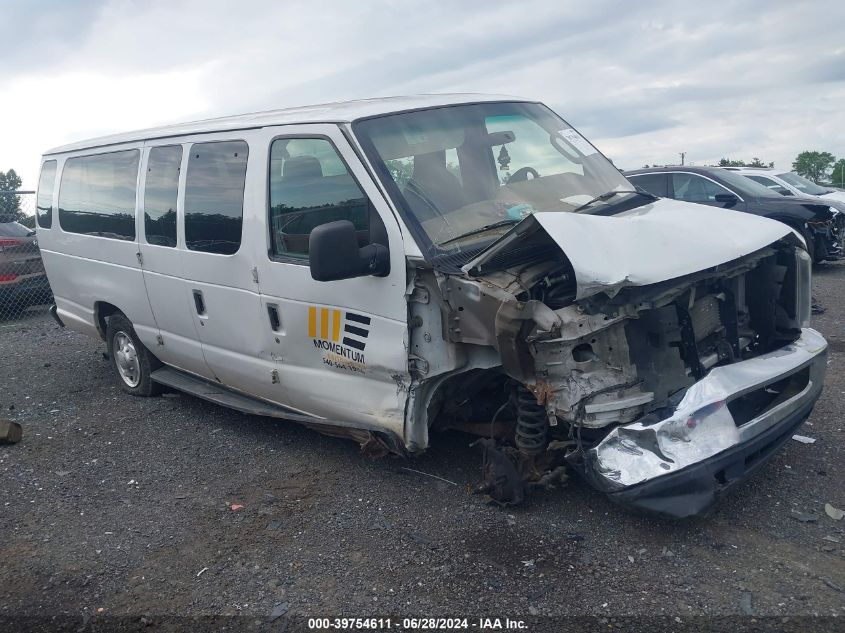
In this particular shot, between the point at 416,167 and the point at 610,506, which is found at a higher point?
the point at 416,167

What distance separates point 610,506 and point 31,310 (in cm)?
1028

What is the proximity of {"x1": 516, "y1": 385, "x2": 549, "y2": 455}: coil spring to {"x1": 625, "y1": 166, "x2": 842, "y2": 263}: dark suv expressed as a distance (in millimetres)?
7265

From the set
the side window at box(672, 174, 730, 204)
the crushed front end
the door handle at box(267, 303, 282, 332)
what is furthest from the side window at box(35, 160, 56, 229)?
the side window at box(672, 174, 730, 204)

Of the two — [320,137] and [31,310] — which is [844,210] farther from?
[31,310]

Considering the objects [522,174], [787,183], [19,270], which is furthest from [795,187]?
[19,270]

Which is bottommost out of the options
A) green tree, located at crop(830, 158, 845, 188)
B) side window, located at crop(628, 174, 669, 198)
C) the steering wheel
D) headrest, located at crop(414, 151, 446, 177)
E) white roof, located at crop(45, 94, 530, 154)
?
green tree, located at crop(830, 158, 845, 188)

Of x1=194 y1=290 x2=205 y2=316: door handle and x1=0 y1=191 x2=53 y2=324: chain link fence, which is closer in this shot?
x1=194 y1=290 x2=205 y2=316: door handle

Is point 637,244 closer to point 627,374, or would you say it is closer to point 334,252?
point 627,374

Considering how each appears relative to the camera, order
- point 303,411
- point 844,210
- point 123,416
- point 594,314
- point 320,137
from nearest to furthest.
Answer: point 594,314 < point 320,137 < point 303,411 < point 123,416 < point 844,210

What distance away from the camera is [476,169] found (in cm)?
433

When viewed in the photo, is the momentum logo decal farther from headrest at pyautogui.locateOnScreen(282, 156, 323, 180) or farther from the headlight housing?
the headlight housing

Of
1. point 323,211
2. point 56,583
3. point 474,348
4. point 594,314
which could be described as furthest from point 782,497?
point 56,583

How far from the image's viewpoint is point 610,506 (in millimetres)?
3973

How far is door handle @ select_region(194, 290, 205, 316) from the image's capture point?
17.0ft
